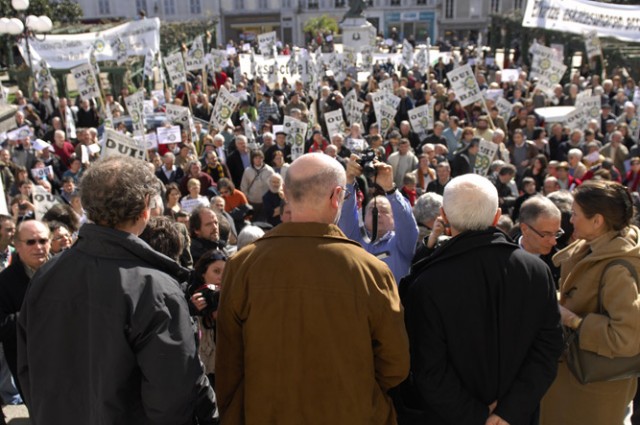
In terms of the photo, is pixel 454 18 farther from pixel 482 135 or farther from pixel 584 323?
pixel 584 323

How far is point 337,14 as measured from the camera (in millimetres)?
58281

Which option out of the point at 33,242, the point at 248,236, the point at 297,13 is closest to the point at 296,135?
the point at 248,236

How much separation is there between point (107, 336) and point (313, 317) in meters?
0.68

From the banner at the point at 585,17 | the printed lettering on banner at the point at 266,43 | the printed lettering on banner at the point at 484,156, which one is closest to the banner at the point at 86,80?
the printed lettering on banner at the point at 266,43

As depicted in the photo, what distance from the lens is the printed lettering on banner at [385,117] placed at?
455 inches

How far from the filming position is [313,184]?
7.29 ft

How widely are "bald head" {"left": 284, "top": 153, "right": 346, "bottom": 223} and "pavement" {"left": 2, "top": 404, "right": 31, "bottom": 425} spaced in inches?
101

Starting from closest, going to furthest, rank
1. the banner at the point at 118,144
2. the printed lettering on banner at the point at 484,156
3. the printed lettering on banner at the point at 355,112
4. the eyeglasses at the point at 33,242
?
the eyeglasses at the point at 33,242 → the banner at the point at 118,144 → the printed lettering on banner at the point at 484,156 → the printed lettering on banner at the point at 355,112

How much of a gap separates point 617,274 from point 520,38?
89.3ft

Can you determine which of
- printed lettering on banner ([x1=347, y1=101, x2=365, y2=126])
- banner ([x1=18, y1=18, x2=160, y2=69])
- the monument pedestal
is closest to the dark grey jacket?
printed lettering on banner ([x1=347, y1=101, x2=365, y2=126])

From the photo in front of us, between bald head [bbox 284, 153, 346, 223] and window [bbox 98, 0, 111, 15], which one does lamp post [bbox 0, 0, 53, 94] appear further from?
window [bbox 98, 0, 111, 15]

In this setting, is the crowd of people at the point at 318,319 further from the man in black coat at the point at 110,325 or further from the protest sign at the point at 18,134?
the protest sign at the point at 18,134

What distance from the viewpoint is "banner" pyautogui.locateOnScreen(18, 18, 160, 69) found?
15.6 meters

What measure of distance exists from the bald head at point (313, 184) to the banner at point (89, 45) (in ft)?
48.9
